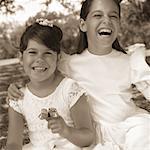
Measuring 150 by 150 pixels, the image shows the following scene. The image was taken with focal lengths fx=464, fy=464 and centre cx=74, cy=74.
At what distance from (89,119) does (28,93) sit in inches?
9.1

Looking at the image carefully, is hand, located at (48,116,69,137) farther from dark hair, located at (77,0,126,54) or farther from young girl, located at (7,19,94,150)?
dark hair, located at (77,0,126,54)

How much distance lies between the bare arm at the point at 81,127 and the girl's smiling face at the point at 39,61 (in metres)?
0.15

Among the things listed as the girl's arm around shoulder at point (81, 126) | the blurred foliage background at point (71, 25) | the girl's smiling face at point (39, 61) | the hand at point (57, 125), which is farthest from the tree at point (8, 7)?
the hand at point (57, 125)

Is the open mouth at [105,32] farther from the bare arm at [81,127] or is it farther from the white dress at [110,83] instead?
the bare arm at [81,127]

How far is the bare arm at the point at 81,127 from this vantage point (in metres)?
1.51

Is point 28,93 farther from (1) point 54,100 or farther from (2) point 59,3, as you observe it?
(2) point 59,3

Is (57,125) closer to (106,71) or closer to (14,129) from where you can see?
(14,129)

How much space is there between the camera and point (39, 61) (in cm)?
156

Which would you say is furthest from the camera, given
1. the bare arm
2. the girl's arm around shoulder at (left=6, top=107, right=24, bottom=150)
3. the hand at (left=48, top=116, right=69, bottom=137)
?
the girl's arm around shoulder at (left=6, top=107, right=24, bottom=150)

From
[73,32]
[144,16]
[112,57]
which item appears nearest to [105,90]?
[112,57]

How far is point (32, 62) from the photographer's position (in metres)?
1.58

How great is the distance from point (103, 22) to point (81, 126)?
0.38m

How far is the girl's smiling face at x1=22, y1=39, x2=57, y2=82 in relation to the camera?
1.57m

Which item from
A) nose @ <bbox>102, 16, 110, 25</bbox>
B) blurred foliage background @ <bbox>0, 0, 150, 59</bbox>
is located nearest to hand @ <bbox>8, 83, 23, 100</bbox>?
nose @ <bbox>102, 16, 110, 25</bbox>
